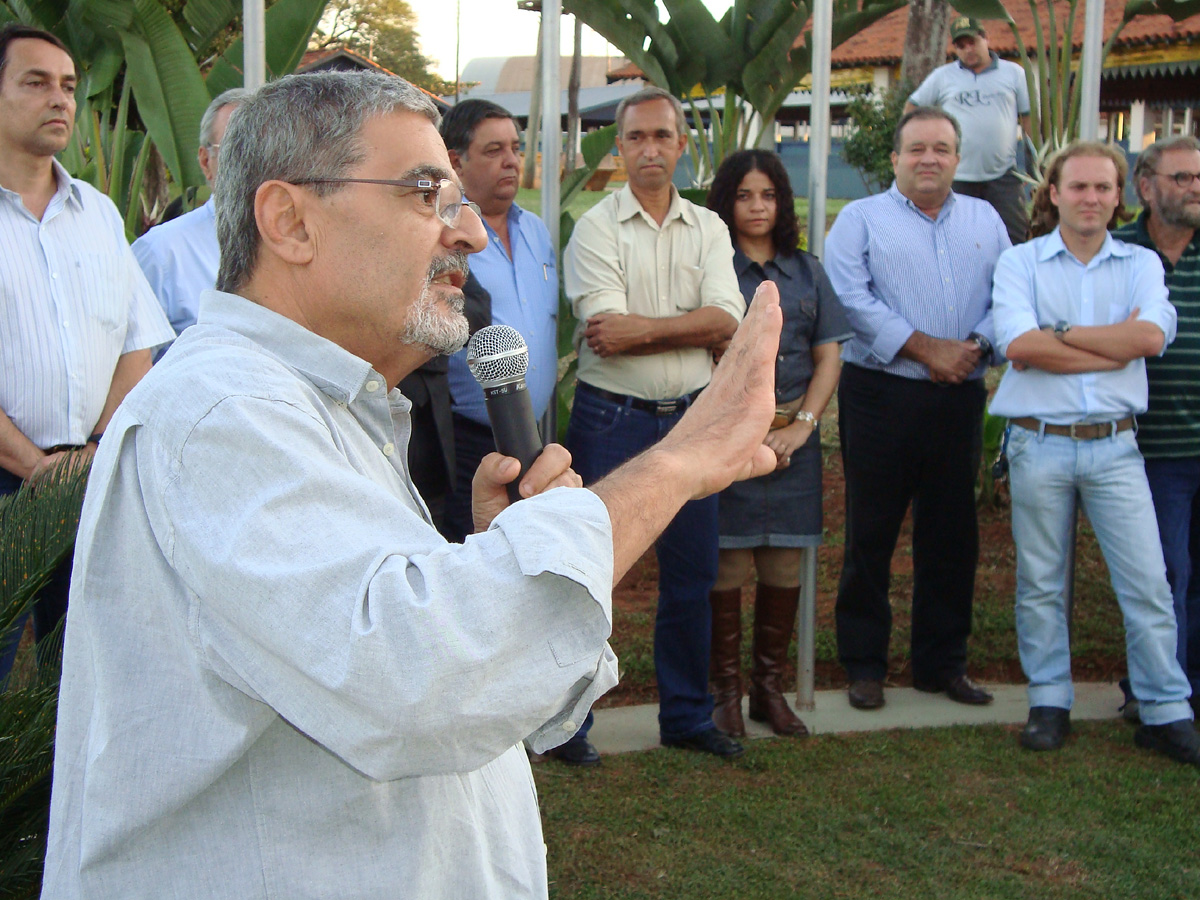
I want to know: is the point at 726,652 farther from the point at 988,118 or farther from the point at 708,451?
the point at 988,118

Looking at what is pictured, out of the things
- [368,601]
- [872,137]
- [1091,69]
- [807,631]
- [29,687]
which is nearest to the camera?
[368,601]

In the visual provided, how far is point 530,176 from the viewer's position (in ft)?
102

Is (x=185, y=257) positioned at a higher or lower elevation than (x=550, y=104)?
lower

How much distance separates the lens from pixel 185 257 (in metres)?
4.60

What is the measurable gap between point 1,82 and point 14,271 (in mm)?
691

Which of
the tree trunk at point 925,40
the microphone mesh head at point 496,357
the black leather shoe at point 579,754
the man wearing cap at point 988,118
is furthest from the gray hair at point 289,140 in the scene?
the tree trunk at point 925,40

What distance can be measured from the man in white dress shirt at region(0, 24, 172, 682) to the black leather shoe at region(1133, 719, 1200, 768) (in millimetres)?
4181

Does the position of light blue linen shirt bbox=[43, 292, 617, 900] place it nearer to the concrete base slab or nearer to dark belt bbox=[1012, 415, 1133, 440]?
the concrete base slab

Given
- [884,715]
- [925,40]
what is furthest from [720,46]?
[925,40]

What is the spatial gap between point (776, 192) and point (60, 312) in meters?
2.87

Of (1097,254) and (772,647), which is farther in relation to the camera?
(772,647)

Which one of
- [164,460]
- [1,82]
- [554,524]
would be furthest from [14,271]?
[554,524]

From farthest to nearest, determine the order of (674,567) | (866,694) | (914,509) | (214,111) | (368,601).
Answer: (914,509) → (866,694) → (674,567) → (214,111) → (368,601)

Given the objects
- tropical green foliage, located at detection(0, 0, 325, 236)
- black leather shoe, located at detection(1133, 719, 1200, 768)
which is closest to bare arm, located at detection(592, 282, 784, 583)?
black leather shoe, located at detection(1133, 719, 1200, 768)
